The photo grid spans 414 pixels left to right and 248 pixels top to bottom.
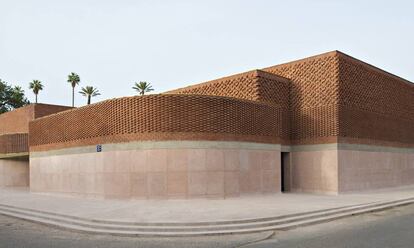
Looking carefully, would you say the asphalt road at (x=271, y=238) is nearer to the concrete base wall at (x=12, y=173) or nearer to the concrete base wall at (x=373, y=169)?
the concrete base wall at (x=373, y=169)

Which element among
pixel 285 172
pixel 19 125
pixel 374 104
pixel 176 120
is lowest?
Result: pixel 285 172

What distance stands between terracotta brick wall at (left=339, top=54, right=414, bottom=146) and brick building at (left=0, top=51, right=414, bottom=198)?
0.06 m

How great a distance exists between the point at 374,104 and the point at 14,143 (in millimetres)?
26525

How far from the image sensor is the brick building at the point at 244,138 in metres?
19.8

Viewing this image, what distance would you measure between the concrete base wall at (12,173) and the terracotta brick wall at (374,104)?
85.7 feet

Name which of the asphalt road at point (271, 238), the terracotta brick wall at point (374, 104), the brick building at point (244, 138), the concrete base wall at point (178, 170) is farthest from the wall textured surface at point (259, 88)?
the asphalt road at point (271, 238)

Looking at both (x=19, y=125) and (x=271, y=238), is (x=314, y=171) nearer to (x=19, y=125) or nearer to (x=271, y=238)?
(x=271, y=238)

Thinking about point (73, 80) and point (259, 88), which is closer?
point (259, 88)

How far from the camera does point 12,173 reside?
3528 centimetres

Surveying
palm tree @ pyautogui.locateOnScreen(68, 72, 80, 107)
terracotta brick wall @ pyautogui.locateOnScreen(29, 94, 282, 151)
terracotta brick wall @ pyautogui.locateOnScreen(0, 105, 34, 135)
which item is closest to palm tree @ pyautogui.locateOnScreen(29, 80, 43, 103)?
palm tree @ pyautogui.locateOnScreen(68, 72, 80, 107)

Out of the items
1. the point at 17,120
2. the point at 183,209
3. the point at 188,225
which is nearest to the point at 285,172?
the point at 183,209

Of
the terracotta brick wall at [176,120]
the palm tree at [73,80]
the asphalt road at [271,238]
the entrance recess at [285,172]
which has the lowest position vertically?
the asphalt road at [271,238]

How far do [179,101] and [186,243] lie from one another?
32.9 feet

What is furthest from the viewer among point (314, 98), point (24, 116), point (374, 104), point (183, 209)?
point (24, 116)
